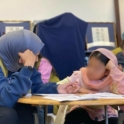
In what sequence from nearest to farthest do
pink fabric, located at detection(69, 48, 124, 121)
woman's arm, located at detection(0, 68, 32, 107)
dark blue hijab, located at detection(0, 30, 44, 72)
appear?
woman's arm, located at detection(0, 68, 32, 107)
dark blue hijab, located at detection(0, 30, 44, 72)
pink fabric, located at detection(69, 48, 124, 121)

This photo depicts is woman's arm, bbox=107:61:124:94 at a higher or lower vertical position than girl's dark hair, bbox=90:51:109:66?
lower

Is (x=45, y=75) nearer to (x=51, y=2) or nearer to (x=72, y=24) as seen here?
(x=72, y=24)

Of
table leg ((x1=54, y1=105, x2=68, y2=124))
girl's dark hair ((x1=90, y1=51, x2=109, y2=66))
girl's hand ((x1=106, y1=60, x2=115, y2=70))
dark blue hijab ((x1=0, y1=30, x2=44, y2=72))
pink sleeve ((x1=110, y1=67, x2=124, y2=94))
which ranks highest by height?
dark blue hijab ((x1=0, y1=30, x2=44, y2=72))

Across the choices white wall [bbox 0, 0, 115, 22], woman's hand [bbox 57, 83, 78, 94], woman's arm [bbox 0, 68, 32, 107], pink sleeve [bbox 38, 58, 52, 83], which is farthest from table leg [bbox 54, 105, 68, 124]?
white wall [bbox 0, 0, 115, 22]

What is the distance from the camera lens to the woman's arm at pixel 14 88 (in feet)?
4.08

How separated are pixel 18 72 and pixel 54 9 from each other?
217 cm

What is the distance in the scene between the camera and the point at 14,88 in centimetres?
126

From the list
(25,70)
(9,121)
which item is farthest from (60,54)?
(9,121)

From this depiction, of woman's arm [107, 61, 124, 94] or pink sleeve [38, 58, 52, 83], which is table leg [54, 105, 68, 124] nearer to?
woman's arm [107, 61, 124, 94]

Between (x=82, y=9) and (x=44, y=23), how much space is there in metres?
1.12

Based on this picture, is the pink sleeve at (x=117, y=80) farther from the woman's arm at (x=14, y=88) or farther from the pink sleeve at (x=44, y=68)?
the pink sleeve at (x=44, y=68)

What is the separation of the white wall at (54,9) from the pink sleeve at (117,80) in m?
1.84

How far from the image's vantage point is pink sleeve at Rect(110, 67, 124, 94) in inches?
65.3

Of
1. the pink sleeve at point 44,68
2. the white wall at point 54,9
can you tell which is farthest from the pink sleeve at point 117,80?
the white wall at point 54,9
